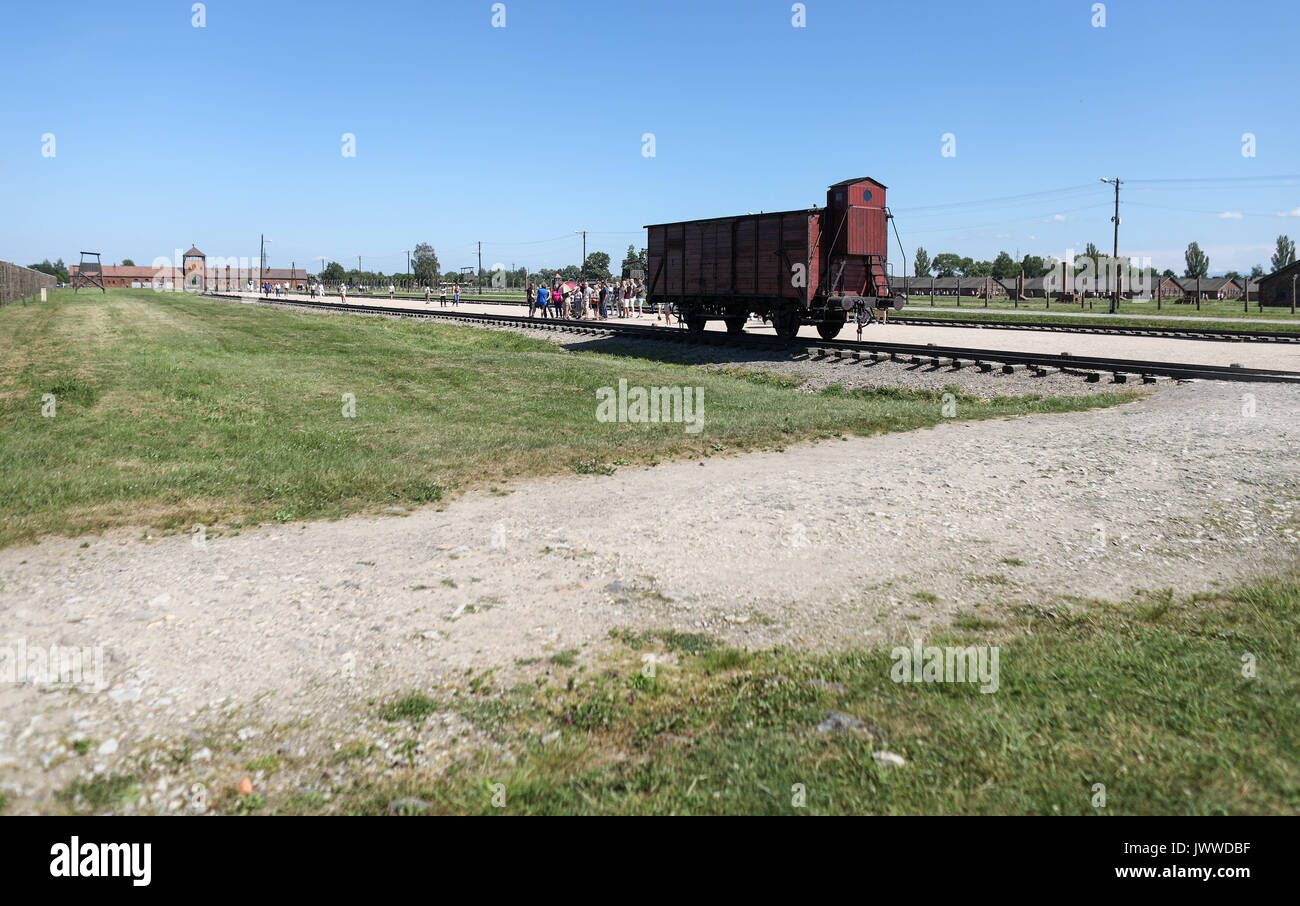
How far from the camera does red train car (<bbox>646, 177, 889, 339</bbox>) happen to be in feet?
79.9

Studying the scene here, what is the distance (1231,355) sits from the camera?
22859 mm

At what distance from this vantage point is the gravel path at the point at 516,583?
175 inches

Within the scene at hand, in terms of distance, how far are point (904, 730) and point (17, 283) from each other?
6310 cm

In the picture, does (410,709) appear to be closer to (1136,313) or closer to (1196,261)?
(1136,313)

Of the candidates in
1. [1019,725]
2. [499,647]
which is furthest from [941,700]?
[499,647]

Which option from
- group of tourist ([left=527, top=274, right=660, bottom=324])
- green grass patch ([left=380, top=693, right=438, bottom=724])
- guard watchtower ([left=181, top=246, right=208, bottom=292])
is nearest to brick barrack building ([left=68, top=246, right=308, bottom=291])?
guard watchtower ([left=181, top=246, right=208, bottom=292])

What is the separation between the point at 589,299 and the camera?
147 feet

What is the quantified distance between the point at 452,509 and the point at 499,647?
400 centimetres

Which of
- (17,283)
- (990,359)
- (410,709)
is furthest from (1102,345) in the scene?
(17,283)

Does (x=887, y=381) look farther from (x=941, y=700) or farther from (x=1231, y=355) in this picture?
(x=941, y=700)

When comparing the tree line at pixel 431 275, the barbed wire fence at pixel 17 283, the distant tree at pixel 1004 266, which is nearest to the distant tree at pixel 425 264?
the tree line at pixel 431 275

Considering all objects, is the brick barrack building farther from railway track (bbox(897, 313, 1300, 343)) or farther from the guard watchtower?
railway track (bbox(897, 313, 1300, 343))

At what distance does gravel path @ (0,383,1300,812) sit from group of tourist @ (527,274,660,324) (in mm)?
33452

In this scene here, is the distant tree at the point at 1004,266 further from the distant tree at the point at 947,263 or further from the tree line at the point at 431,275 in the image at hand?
the tree line at the point at 431,275
